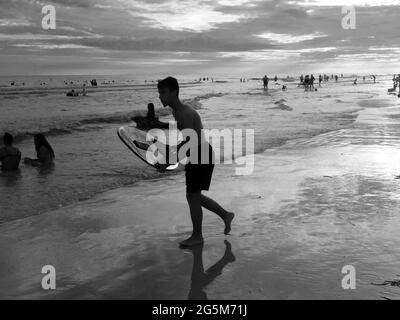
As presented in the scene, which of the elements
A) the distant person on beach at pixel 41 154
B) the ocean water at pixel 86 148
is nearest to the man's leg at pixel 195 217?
the ocean water at pixel 86 148

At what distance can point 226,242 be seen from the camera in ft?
17.5

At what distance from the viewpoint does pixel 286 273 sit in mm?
4398

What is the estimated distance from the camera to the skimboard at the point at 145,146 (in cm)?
573

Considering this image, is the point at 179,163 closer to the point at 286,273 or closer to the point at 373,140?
the point at 286,273

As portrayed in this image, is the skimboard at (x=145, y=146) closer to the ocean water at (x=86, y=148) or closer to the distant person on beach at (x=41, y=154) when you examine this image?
the ocean water at (x=86, y=148)

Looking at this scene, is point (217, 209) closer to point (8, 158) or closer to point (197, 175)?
point (197, 175)

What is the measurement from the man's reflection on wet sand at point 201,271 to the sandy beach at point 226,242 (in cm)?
1

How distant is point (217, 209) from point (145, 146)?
151cm

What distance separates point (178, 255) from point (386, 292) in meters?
2.20

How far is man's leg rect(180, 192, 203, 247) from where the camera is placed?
5199mm

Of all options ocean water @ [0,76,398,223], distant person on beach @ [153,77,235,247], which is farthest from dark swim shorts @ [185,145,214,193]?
ocean water @ [0,76,398,223]

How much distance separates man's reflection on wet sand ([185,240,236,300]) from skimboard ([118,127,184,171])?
115 cm

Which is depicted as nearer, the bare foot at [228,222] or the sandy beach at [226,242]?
the sandy beach at [226,242]

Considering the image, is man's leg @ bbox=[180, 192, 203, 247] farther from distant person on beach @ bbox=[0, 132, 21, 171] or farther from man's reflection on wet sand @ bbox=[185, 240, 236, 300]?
distant person on beach @ bbox=[0, 132, 21, 171]
